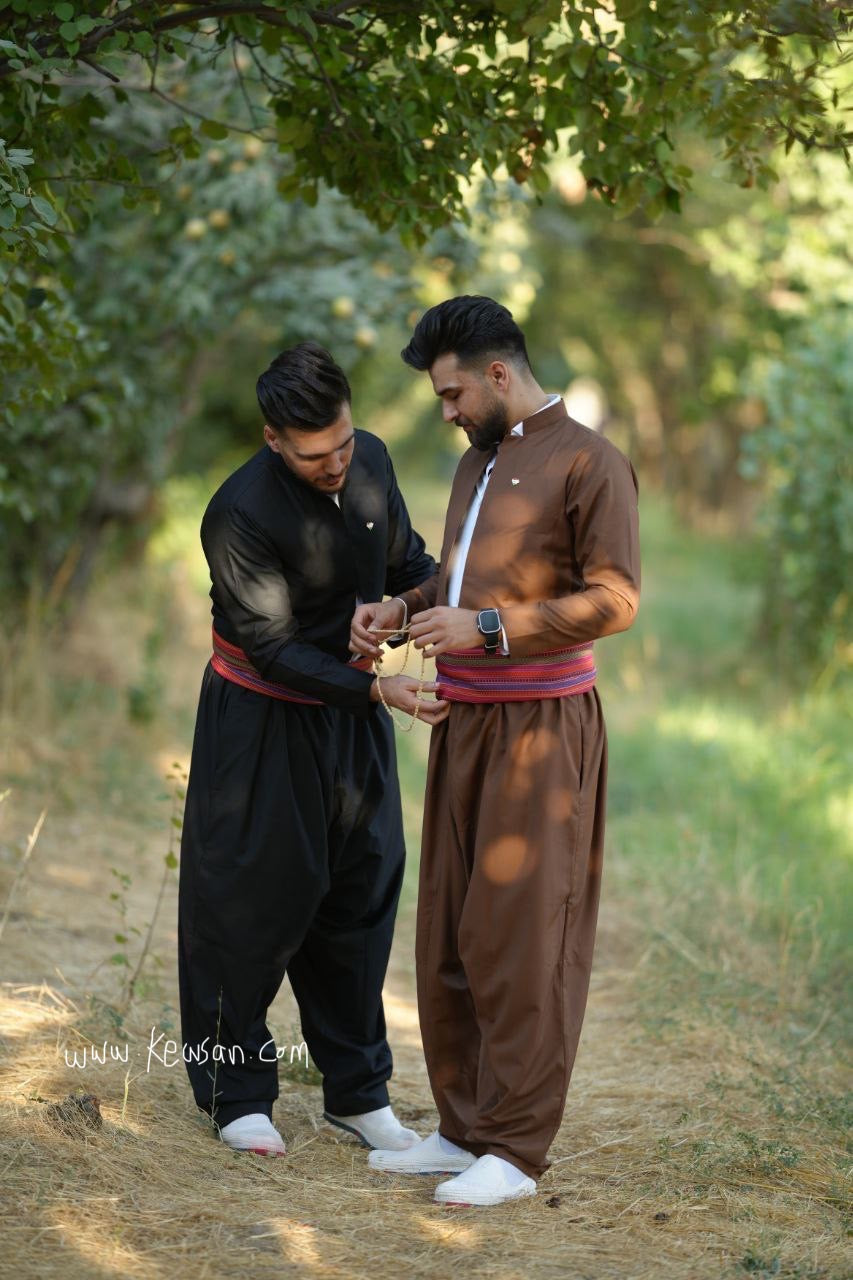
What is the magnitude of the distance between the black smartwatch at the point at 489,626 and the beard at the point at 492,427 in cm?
45

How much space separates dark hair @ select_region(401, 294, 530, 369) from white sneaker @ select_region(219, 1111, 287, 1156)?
2020 mm

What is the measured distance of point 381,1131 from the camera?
4004mm

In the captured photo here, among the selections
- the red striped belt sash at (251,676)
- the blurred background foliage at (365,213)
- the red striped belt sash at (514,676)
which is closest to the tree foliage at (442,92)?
the blurred background foliage at (365,213)

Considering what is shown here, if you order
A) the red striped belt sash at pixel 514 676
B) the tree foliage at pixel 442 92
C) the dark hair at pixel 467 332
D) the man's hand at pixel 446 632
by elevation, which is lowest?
A: the red striped belt sash at pixel 514 676

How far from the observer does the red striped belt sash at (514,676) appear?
354cm

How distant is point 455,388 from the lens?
139 inches

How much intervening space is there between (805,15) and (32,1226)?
3.24 meters

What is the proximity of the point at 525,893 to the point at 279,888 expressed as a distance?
0.70 m

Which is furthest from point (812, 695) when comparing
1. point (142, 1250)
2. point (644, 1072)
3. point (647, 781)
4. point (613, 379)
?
point (613, 379)

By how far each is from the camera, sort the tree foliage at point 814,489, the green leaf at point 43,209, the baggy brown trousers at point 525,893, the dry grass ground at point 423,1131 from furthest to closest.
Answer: the tree foliage at point 814,489
the baggy brown trousers at point 525,893
the green leaf at point 43,209
the dry grass ground at point 423,1131

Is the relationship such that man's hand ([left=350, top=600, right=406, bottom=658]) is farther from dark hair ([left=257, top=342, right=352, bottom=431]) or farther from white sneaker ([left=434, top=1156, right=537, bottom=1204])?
white sneaker ([left=434, top=1156, right=537, bottom=1204])

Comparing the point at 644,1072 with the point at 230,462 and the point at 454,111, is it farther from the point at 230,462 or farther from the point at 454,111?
the point at 230,462

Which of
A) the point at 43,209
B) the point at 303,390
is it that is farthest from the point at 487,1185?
the point at 43,209

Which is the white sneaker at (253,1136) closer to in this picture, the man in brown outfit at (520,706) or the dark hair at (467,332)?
the man in brown outfit at (520,706)
